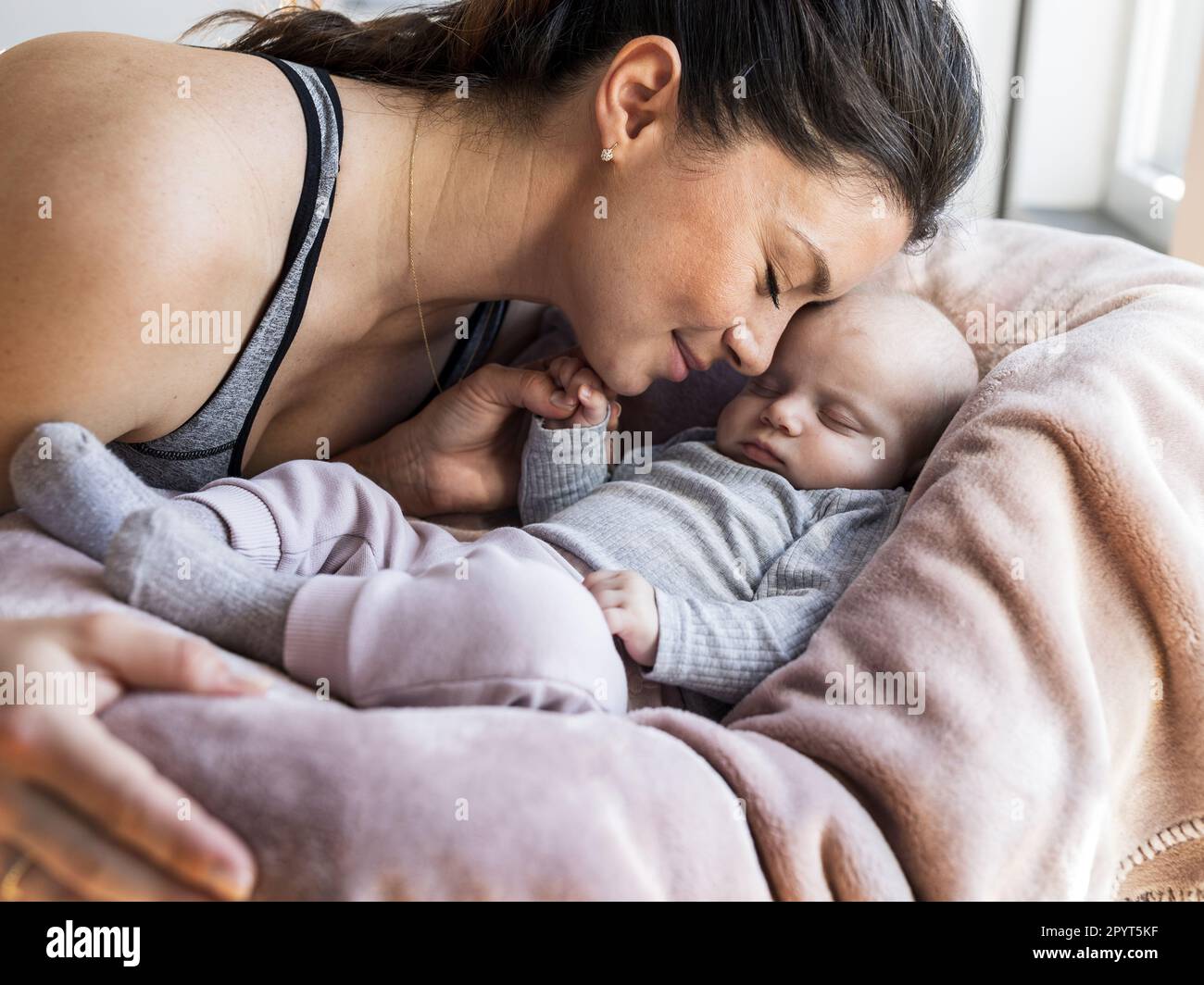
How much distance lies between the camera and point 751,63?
1.03 meters

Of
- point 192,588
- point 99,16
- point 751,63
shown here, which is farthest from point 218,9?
point 192,588

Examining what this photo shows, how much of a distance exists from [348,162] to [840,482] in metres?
0.63

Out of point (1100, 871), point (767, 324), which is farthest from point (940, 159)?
point (1100, 871)

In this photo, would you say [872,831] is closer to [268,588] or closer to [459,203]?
[268,588]

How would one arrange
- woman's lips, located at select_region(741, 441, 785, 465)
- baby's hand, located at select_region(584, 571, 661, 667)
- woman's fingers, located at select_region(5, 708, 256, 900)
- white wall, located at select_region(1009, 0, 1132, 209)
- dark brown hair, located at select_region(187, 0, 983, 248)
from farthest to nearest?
white wall, located at select_region(1009, 0, 1132, 209), woman's lips, located at select_region(741, 441, 785, 465), dark brown hair, located at select_region(187, 0, 983, 248), baby's hand, located at select_region(584, 571, 661, 667), woman's fingers, located at select_region(5, 708, 256, 900)

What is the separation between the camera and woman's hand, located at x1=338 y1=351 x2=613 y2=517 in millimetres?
1246

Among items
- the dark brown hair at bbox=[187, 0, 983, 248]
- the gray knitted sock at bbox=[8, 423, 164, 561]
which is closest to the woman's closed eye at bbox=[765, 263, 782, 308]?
the dark brown hair at bbox=[187, 0, 983, 248]

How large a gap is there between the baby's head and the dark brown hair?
0.38 feet

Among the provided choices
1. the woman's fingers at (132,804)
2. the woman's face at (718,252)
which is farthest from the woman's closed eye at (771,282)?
the woman's fingers at (132,804)

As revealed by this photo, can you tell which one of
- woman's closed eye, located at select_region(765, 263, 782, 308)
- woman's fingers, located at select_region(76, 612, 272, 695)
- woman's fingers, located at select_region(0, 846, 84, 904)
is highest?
woman's closed eye, located at select_region(765, 263, 782, 308)

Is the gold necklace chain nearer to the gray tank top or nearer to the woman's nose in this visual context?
the gray tank top

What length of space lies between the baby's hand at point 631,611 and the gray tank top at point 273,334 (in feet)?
1.30

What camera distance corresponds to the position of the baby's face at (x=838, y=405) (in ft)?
4.04

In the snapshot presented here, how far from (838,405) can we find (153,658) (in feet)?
2.70
